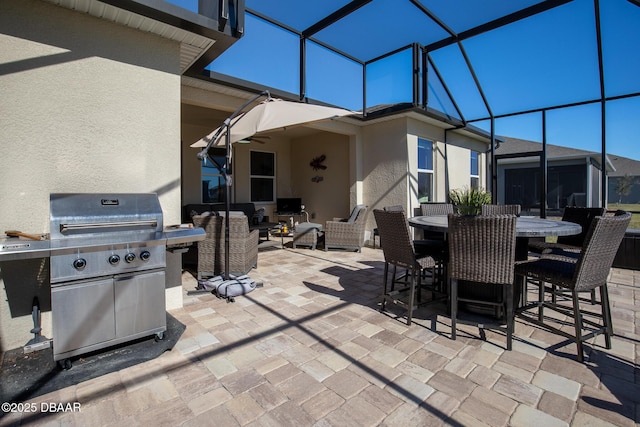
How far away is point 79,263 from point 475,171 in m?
10.4

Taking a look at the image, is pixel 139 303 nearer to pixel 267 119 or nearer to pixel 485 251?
pixel 267 119

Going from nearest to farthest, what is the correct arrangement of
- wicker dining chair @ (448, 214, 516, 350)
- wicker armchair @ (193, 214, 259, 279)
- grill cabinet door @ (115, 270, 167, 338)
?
grill cabinet door @ (115, 270, 167, 338)
wicker dining chair @ (448, 214, 516, 350)
wicker armchair @ (193, 214, 259, 279)

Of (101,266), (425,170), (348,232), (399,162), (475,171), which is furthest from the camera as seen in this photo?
(475,171)

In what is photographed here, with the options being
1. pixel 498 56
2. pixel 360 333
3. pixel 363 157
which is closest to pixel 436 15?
pixel 498 56

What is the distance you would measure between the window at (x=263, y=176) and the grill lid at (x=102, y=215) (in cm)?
661

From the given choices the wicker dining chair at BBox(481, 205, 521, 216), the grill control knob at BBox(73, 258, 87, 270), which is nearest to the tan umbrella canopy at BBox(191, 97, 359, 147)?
the grill control knob at BBox(73, 258, 87, 270)

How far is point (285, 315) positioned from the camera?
3.08 meters

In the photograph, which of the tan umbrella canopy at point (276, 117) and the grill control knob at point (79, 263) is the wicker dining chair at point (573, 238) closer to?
the tan umbrella canopy at point (276, 117)

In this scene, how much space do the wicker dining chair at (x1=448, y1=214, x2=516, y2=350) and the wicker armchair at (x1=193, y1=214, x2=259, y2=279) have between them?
269 centimetres

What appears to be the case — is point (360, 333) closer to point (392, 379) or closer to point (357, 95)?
point (392, 379)

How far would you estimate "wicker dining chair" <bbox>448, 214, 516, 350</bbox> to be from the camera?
93.4 inches

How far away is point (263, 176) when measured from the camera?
30.8ft

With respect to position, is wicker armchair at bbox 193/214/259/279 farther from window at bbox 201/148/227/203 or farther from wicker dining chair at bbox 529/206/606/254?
window at bbox 201/148/227/203

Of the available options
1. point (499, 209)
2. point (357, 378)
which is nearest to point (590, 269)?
point (357, 378)
